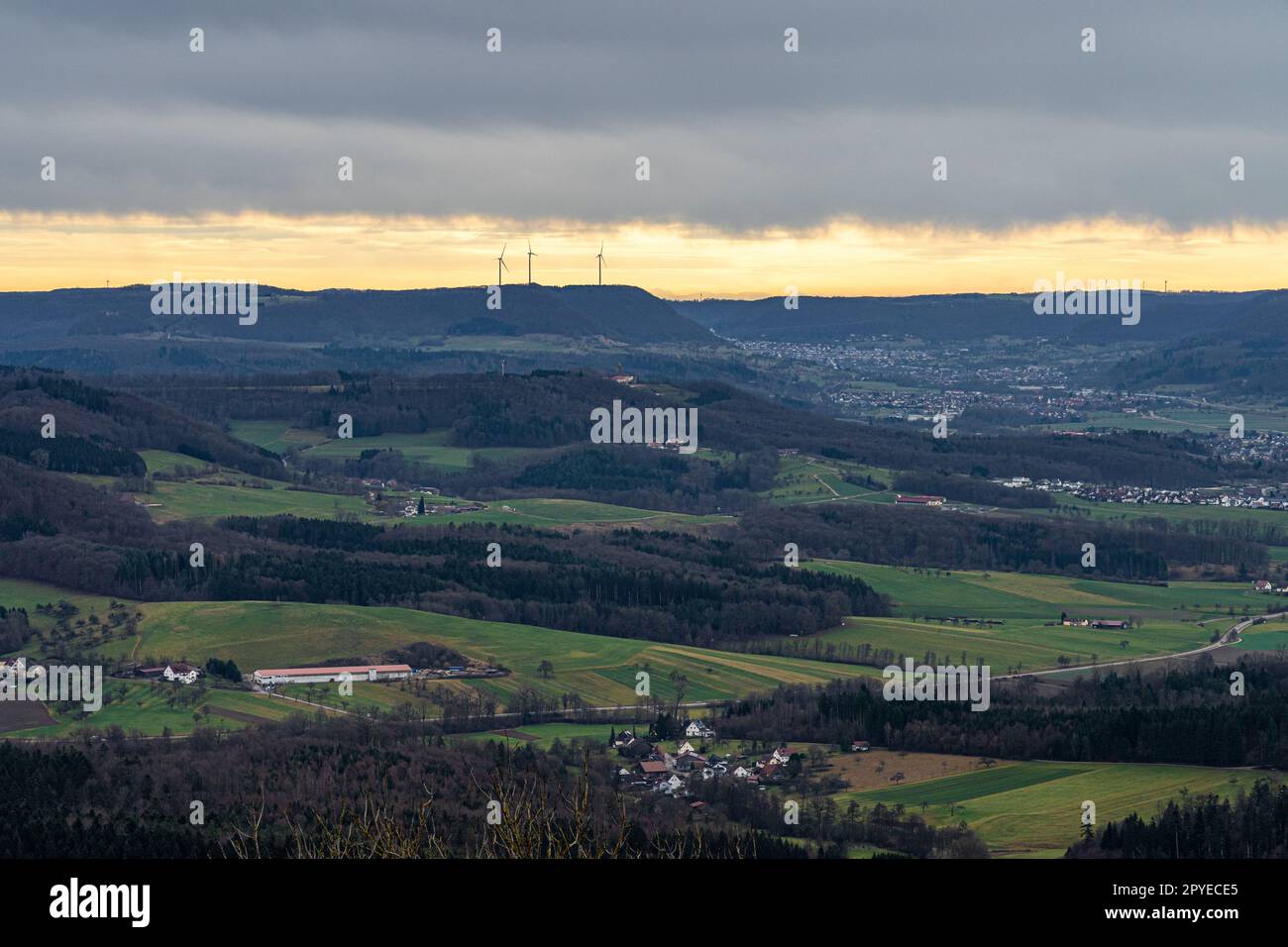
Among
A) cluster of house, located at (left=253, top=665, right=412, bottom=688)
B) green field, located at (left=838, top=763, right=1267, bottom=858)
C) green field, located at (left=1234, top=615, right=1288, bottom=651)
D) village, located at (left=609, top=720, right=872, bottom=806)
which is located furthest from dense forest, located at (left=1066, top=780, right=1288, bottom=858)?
cluster of house, located at (left=253, top=665, right=412, bottom=688)

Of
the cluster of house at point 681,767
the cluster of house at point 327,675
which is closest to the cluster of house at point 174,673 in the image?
the cluster of house at point 327,675

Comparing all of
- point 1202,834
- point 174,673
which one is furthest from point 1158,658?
point 174,673

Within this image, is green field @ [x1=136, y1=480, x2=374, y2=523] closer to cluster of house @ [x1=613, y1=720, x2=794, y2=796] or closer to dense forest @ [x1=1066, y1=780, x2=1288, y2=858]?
cluster of house @ [x1=613, y1=720, x2=794, y2=796]

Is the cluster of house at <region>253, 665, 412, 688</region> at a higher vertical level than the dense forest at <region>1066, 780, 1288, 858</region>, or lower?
lower

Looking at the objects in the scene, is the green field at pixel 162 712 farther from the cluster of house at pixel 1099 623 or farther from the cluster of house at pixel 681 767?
the cluster of house at pixel 1099 623

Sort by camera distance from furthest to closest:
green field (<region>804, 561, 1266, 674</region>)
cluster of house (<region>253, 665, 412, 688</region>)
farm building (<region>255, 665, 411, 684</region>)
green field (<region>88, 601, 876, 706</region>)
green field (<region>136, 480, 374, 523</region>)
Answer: green field (<region>136, 480, 374, 523</region>) → green field (<region>804, 561, 1266, 674</region>) → green field (<region>88, 601, 876, 706</region>) → farm building (<region>255, 665, 411, 684</region>) → cluster of house (<region>253, 665, 412, 688</region>)

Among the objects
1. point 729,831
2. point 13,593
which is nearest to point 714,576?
point 13,593
